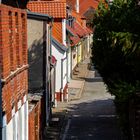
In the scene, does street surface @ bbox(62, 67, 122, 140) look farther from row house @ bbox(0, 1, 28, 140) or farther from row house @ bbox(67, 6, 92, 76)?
row house @ bbox(0, 1, 28, 140)

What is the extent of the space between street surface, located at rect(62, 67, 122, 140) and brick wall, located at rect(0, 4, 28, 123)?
9.32 m

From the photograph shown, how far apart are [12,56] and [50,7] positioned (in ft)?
70.2

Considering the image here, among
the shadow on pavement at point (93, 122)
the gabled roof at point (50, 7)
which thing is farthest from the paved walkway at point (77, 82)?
the gabled roof at point (50, 7)

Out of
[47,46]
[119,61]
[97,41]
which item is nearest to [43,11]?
[47,46]

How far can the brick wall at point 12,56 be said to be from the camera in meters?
13.7

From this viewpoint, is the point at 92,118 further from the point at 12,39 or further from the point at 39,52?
the point at 12,39

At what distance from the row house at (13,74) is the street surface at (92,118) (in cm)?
893

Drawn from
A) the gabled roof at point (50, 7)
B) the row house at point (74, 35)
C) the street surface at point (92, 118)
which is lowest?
the street surface at point (92, 118)

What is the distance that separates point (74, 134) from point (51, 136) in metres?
1.31

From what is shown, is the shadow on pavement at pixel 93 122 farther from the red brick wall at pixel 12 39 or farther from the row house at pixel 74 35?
the red brick wall at pixel 12 39

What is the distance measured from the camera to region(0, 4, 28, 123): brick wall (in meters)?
13.7

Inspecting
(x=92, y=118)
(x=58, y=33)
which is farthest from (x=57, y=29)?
(x=92, y=118)

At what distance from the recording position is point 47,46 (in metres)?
29.3

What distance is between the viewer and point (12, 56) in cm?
1551
